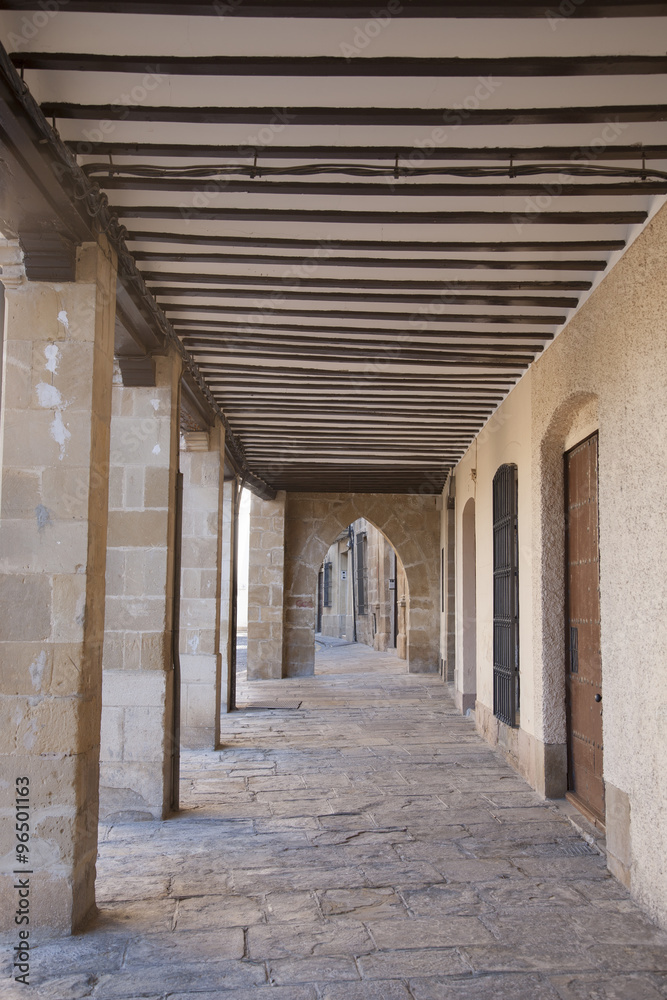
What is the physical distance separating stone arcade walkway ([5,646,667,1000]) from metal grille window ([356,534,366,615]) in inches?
600

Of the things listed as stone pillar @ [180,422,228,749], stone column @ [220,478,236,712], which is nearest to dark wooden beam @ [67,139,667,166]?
stone pillar @ [180,422,228,749]

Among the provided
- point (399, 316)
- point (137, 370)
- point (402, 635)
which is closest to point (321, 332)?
point (399, 316)

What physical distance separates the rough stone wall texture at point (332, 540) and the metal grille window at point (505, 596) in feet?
17.2

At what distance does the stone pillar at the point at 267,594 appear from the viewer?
37.1 feet

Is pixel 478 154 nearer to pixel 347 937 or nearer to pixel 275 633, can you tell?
pixel 347 937

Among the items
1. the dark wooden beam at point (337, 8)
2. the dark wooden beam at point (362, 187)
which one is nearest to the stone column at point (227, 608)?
the dark wooden beam at point (362, 187)

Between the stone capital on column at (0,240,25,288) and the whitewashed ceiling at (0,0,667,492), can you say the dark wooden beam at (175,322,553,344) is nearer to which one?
the whitewashed ceiling at (0,0,667,492)

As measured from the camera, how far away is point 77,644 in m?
2.95

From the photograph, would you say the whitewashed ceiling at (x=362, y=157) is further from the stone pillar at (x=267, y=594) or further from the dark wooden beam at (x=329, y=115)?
the stone pillar at (x=267, y=594)

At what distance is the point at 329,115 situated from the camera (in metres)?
2.65

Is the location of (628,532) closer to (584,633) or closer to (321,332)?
(584,633)

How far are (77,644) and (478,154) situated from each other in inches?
90.7

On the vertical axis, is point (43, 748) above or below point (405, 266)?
below

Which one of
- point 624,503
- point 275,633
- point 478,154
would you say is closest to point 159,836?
point 624,503
